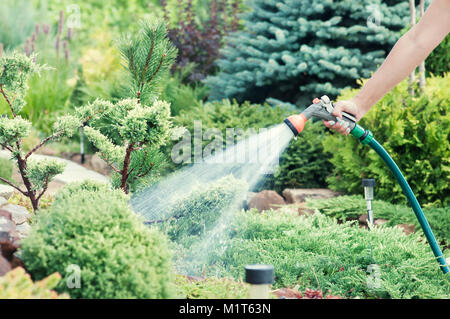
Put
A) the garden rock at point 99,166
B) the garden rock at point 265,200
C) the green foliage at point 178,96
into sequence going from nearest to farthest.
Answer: the garden rock at point 265,200
the garden rock at point 99,166
the green foliage at point 178,96

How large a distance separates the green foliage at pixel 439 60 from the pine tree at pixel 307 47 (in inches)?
21.5

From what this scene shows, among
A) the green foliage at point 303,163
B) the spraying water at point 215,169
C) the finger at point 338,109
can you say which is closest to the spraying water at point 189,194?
the spraying water at point 215,169

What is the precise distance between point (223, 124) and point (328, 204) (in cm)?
151

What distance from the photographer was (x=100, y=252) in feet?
6.10

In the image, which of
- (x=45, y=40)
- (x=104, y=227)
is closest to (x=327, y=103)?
(x=104, y=227)

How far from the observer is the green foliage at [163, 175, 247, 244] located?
9.84ft

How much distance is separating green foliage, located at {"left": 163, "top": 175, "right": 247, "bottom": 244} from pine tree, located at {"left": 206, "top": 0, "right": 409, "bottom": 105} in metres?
3.44

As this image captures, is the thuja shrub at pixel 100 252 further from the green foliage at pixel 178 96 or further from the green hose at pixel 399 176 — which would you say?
the green foliage at pixel 178 96

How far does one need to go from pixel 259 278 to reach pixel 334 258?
3.99ft

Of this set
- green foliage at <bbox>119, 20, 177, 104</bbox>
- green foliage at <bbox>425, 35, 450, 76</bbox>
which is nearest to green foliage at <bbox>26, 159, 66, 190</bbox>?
green foliage at <bbox>119, 20, 177, 104</bbox>

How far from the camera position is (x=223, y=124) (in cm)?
568

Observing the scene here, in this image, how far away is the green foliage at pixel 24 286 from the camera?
170 cm

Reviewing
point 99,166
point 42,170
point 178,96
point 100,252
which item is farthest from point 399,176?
point 99,166

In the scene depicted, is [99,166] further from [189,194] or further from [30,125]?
[30,125]
